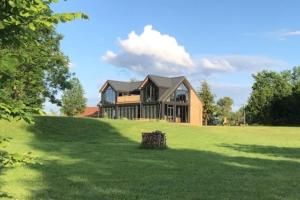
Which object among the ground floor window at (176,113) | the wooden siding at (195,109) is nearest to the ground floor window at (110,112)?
the ground floor window at (176,113)

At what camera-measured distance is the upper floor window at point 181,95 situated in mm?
77188

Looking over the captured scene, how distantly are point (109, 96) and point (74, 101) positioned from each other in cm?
1063

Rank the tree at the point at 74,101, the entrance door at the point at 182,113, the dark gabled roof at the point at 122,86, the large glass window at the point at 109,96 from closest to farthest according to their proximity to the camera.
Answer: the entrance door at the point at 182,113 → the dark gabled roof at the point at 122,86 → the large glass window at the point at 109,96 → the tree at the point at 74,101

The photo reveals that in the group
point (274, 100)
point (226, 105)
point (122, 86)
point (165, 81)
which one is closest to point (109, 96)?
point (122, 86)

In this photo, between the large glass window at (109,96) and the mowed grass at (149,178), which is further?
the large glass window at (109,96)

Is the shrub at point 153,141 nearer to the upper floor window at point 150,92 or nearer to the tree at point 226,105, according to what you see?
the upper floor window at point 150,92

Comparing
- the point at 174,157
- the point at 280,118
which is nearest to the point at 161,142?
the point at 174,157

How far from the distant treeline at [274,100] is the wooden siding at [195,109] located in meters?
9.56

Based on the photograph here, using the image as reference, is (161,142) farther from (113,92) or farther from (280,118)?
(113,92)

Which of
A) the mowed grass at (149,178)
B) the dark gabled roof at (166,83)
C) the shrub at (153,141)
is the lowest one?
the mowed grass at (149,178)

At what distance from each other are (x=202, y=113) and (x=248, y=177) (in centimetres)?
6948

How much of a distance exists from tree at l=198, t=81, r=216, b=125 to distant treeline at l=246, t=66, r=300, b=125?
6.89 m

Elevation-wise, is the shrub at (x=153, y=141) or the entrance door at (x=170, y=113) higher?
the entrance door at (x=170, y=113)

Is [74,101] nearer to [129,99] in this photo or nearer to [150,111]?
[129,99]
